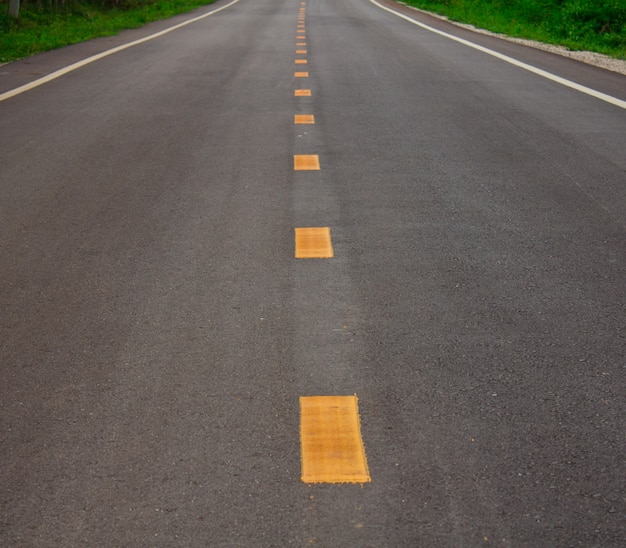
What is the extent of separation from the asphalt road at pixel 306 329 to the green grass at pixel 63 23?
30.9 ft

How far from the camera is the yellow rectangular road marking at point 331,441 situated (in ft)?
10.8

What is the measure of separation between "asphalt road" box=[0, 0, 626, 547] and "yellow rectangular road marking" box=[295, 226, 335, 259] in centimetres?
7

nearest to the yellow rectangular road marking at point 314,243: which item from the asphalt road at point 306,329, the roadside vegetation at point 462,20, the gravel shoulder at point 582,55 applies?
the asphalt road at point 306,329

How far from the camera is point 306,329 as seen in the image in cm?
454

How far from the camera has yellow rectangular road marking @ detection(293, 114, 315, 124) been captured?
404 inches

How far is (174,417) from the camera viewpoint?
3.68m

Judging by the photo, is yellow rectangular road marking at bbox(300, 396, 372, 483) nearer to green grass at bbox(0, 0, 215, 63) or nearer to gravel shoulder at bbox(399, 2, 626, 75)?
gravel shoulder at bbox(399, 2, 626, 75)

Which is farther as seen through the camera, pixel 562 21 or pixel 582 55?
pixel 562 21

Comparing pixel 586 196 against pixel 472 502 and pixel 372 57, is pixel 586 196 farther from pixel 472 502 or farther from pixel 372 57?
pixel 372 57

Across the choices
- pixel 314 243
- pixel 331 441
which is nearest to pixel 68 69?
pixel 314 243

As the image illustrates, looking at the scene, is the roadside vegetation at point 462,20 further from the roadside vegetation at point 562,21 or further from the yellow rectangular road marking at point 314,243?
the yellow rectangular road marking at point 314,243

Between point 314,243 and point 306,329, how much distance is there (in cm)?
143

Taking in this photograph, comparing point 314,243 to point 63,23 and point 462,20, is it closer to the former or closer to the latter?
point 63,23

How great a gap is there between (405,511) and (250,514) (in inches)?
19.6
